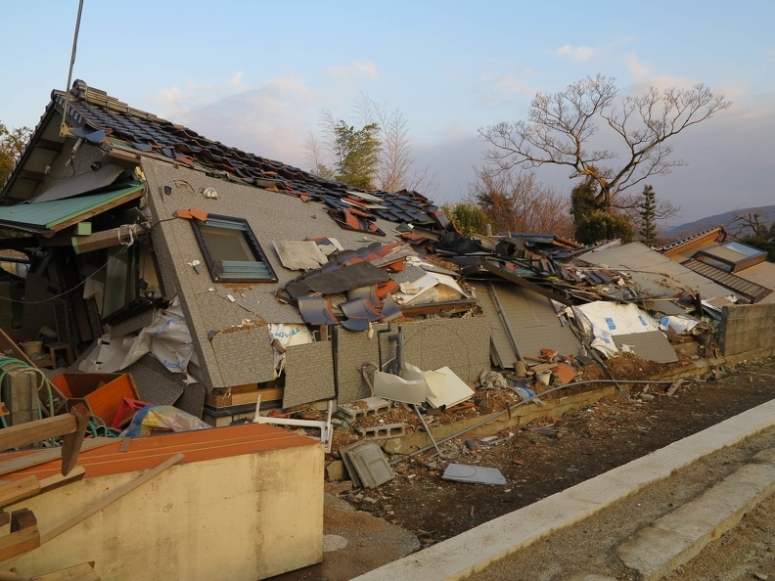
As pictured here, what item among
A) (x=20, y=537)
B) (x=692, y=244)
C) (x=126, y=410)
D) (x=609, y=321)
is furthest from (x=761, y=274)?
(x=20, y=537)

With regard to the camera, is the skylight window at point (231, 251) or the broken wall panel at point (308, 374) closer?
the broken wall panel at point (308, 374)

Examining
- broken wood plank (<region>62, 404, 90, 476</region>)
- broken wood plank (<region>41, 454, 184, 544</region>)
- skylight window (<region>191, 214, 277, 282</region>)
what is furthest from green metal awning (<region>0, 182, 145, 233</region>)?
broken wood plank (<region>62, 404, 90, 476</region>)

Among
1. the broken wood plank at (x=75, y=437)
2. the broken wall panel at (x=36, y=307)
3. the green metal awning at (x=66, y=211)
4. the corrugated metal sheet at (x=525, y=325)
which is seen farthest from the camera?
the broken wall panel at (x=36, y=307)

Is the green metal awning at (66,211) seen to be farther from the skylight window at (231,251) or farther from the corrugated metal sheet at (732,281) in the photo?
the corrugated metal sheet at (732,281)

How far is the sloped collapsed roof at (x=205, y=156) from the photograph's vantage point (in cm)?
1012

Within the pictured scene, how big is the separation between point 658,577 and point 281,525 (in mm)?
2420

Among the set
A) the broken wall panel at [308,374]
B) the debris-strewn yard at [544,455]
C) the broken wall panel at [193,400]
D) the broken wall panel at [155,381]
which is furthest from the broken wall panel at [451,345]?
the broken wall panel at [155,381]

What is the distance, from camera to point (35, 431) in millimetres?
2932

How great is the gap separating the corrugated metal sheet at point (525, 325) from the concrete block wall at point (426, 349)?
25.4 inches

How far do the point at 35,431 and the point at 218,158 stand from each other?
29.4 ft

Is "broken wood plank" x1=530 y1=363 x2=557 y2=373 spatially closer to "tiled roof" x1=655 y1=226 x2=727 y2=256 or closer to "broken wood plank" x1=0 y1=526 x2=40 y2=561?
"broken wood plank" x1=0 y1=526 x2=40 y2=561

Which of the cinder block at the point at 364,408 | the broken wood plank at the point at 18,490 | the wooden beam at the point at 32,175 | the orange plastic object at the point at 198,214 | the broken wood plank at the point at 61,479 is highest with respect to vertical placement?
the wooden beam at the point at 32,175

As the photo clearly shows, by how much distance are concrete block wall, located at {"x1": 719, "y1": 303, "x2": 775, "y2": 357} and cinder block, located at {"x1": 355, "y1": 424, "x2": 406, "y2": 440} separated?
9780mm

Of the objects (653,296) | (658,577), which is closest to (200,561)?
(658,577)
